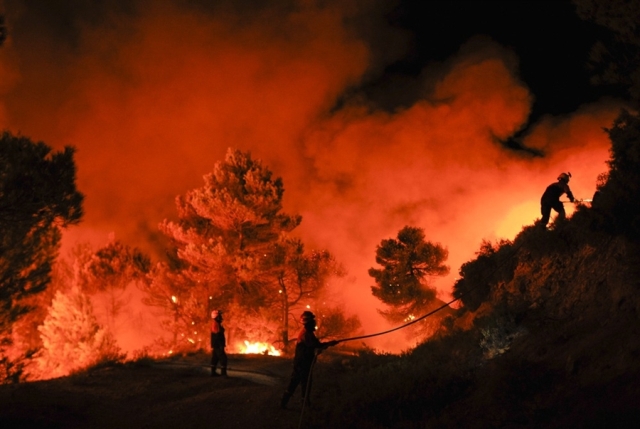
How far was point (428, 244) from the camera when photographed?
78.5 feet

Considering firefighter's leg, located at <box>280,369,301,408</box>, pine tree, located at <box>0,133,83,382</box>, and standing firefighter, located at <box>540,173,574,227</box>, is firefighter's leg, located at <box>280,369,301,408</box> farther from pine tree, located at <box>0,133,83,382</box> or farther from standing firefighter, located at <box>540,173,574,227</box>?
standing firefighter, located at <box>540,173,574,227</box>

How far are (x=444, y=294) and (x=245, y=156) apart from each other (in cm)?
1270

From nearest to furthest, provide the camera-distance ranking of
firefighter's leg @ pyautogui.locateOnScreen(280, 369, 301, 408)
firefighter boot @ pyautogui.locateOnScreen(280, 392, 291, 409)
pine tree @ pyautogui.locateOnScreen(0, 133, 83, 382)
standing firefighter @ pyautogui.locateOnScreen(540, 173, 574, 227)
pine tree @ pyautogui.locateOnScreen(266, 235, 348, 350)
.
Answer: firefighter's leg @ pyautogui.locateOnScreen(280, 369, 301, 408), firefighter boot @ pyautogui.locateOnScreen(280, 392, 291, 409), pine tree @ pyautogui.locateOnScreen(0, 133, 83, 382), standing firefighter @ pyautogui.locateOnScreen(540, 173, 574, 227), pine tree @ pyautogui.locateOnScreen(266, 235, 348, 350)

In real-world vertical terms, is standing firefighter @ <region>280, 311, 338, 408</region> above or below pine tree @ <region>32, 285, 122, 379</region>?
below

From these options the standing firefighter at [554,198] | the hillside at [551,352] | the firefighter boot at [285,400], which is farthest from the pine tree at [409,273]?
the firefighter boot at [285,400]

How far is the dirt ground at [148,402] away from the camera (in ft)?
28.3

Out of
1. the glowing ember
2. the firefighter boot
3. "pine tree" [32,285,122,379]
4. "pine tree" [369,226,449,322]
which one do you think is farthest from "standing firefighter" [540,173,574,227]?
"pine tree" [32,285,122,379]

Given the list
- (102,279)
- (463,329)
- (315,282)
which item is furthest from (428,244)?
(102,279)

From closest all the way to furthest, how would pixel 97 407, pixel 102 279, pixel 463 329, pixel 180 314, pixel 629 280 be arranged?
pixel 629 280, pixel 97 407, pixel 463 329, pixel 180 314, pixel 102 279

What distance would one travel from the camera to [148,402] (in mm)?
10828

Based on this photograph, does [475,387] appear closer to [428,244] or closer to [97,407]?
[97,407]

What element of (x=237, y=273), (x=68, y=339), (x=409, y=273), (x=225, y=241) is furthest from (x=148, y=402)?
(x=225, y=241)

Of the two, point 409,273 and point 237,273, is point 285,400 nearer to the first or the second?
point 409,273

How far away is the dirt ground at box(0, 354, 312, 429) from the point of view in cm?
864
